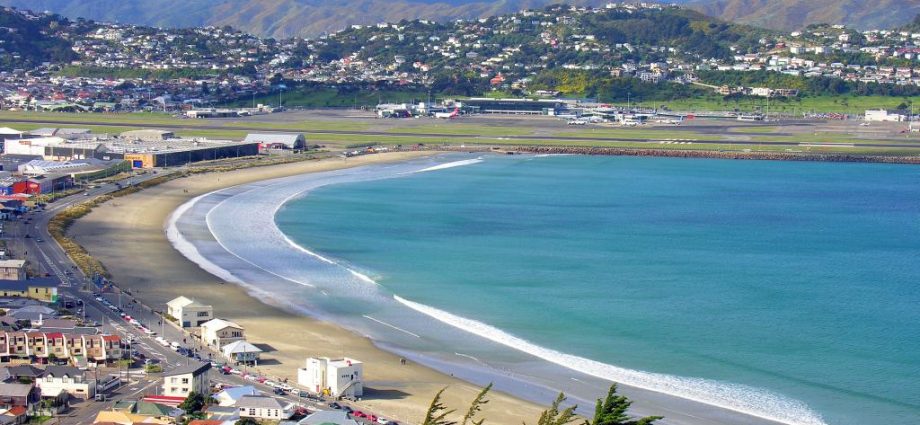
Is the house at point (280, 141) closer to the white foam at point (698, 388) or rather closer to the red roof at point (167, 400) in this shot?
the white foam at point (698, 388)

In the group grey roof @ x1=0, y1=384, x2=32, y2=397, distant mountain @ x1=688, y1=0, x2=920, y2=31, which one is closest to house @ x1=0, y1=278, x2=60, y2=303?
grey roof @ x1=0, y1=384, x2=32, y2=397

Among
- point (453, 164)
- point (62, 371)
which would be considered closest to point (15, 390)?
point (62, 371)

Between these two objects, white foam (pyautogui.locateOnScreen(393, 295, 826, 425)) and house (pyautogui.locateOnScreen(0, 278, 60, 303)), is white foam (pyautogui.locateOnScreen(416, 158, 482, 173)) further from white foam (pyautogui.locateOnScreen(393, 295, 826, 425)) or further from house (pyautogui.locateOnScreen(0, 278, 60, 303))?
white foam (pyautogui.locateOnScreen(393, 295, 826, 425))

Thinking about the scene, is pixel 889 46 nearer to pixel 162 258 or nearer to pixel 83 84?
pixel 83 84

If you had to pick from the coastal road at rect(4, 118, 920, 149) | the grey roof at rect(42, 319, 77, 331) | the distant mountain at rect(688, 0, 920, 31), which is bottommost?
the grey roof at rect(42, 319, 77, 331)

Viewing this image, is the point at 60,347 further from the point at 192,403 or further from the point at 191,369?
the point at 192,403

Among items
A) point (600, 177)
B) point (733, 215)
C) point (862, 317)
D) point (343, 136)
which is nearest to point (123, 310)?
point (862, 317)

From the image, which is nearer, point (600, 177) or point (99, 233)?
point (99, 233)
